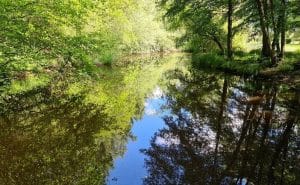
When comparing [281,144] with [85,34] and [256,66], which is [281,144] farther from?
[256,66]

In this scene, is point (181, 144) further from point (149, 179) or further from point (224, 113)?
point (224, 113)

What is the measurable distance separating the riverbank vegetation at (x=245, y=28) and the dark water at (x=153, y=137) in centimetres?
749

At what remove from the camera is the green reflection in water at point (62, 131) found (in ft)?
35.7

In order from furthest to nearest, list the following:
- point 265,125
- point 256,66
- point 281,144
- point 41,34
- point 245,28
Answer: point 245,28 < point 256,66 < point 41,34 < point 265,125 < point 281,144

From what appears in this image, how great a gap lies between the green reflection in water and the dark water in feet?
0.09

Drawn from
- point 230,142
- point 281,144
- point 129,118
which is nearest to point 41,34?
point 129,118

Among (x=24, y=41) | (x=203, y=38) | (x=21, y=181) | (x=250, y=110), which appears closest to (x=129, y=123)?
(x=250, y=110)

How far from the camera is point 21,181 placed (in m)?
10.0

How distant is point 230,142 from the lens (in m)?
13.1

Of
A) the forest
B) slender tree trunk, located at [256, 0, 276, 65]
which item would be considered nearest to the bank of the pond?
the forest

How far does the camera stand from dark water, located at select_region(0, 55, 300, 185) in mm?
10453

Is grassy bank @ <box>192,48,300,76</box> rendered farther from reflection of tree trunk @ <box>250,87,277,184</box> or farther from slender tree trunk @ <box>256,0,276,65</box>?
reflection of tree trunk @ <box>250,87,277,184</box>

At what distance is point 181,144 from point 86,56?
8.53m

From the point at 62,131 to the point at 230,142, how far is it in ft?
19.5
